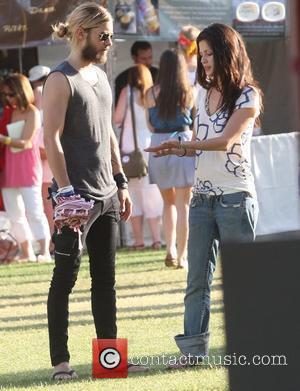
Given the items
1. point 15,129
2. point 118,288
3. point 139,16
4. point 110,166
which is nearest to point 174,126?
point 118,288

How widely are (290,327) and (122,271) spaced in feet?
26.1

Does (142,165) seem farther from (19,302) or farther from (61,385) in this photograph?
(61,385)

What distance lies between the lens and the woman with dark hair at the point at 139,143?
1250 cm

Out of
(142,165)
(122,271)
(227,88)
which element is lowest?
(122,271)

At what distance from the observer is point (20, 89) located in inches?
473

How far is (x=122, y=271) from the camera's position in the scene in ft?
36.5

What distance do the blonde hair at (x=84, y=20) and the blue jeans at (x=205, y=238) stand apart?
107 cm

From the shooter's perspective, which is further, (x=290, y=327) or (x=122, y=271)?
(x=122, y=271)

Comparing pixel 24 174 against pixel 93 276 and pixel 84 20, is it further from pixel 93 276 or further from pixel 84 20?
pixel 84 20

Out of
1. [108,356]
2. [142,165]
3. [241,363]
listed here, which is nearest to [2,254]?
[142,165]

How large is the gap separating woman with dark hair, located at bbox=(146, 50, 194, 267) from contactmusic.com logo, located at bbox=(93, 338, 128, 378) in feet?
14.3

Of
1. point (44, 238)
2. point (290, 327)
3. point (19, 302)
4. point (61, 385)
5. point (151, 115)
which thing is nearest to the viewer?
point (290, 327)

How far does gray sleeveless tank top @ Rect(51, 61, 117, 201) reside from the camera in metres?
5.94

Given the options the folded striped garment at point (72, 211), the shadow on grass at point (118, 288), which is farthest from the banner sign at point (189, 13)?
the folded striped garment at point (72, 211)
